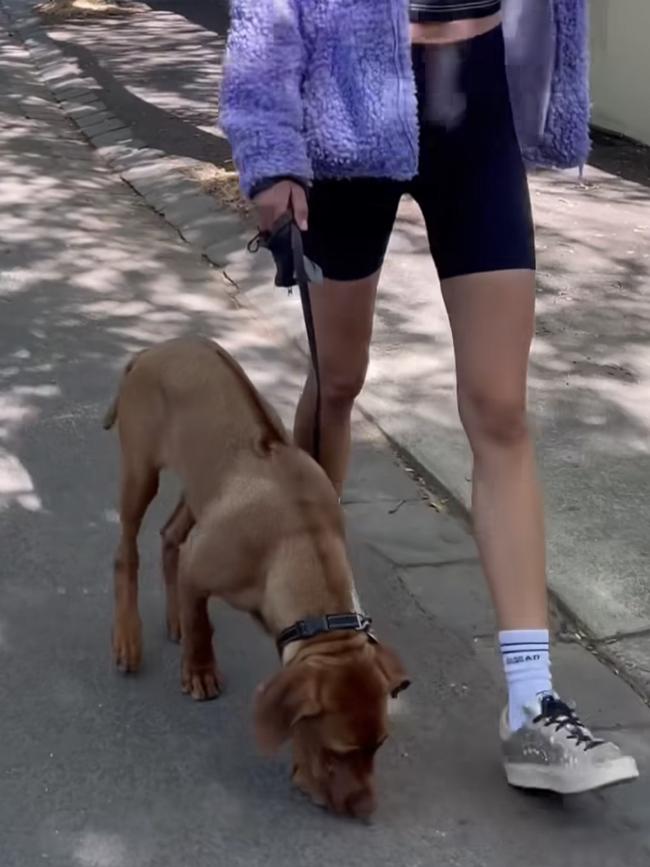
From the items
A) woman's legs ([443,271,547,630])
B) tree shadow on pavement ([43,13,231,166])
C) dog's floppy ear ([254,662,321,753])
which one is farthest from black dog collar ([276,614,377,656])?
tree shadow on pavement ([43,13,231,166])

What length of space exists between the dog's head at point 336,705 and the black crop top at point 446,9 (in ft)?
4.58

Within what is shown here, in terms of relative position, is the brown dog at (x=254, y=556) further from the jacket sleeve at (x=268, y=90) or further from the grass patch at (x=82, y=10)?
the grass patch at (x=82, y=10)

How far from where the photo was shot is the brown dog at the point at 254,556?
295 cm

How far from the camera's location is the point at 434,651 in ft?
12.8

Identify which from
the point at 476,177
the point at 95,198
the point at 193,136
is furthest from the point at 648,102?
the point at 476,177

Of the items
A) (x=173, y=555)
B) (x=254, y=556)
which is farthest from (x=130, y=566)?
(x=254, y=556)

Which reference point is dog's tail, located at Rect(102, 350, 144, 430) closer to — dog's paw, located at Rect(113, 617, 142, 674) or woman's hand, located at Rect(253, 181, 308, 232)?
dog's paw, located at Rect(113, 617, 142, 674)

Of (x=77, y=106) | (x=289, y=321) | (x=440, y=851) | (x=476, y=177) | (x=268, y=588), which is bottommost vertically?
(x=77, y=106)

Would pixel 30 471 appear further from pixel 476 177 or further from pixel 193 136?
pixel 193 136

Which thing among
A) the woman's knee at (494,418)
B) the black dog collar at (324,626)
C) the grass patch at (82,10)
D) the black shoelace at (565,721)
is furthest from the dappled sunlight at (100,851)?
the grass patch at (82,10)

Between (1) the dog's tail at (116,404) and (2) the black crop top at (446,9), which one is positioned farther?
(1) the dog's tail at (116,404)

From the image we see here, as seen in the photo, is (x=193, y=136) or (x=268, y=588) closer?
(x=268, y=588)

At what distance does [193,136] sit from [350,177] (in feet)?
24.7

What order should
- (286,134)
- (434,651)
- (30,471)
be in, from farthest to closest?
(30,471)
(434,651)
(286,134)
